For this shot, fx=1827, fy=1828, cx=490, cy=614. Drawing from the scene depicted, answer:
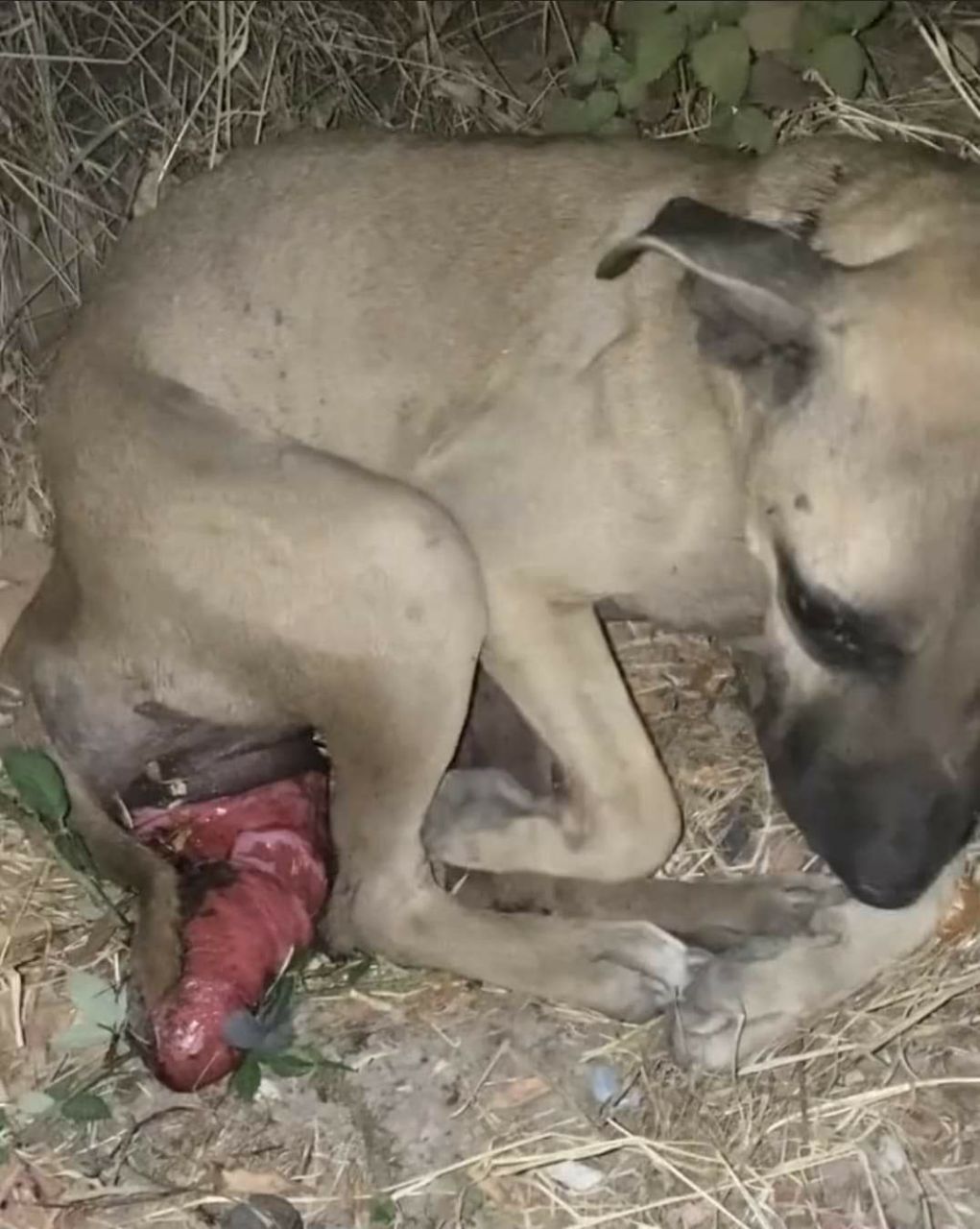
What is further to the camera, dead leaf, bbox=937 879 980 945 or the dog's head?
dead leaf, bbox=937 879 980 945

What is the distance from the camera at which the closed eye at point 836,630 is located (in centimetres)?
263

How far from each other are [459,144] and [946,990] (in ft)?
5.68

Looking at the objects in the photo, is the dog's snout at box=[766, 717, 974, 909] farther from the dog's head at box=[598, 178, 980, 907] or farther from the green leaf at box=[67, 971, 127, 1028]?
the green leaf at box=[67, 971, 127, 1028]

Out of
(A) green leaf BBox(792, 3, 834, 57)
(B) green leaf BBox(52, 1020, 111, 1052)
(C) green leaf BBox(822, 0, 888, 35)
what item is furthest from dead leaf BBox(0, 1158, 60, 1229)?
(C) green leaf BBox(822, 0, 888, 35)

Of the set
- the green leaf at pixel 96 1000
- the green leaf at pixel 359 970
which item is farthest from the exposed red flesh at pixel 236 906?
the green leaf at pixel 96 1000

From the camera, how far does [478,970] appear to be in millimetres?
3254

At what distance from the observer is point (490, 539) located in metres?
3.09

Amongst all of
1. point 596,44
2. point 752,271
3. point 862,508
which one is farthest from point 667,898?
point 596,44

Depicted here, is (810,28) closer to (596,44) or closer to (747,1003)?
(596,44)

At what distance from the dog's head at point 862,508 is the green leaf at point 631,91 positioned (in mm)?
1511

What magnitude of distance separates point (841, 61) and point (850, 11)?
128 mm

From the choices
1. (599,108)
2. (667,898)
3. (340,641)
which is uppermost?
(599,108)

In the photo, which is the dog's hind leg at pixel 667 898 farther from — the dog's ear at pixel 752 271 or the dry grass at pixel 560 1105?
the dog's ear at pixel 752 271

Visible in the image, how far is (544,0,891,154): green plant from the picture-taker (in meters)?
4.16
